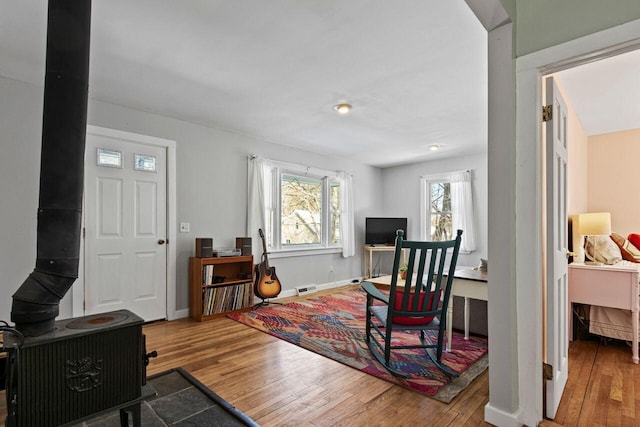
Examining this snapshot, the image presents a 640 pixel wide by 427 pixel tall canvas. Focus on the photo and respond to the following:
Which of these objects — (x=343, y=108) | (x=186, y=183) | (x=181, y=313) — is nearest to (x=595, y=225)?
(x=343, y=108)

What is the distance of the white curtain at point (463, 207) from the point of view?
18.5 ft

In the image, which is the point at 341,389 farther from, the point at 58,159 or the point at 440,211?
the point at 440,211

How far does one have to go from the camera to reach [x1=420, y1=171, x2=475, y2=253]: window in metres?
5.67

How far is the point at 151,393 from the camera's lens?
4.70 ft

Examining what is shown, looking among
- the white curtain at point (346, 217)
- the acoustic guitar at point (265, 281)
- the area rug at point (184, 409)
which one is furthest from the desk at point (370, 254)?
the area rug at point (184, 409)

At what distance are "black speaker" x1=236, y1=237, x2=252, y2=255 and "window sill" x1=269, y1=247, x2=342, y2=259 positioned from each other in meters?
0.60

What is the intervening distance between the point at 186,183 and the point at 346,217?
2.91 metres

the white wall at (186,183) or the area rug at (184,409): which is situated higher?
the white wall at (186,183)

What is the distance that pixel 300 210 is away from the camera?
541 cm

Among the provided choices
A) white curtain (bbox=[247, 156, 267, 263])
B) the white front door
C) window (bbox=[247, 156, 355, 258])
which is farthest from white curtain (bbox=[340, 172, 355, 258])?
the white front door

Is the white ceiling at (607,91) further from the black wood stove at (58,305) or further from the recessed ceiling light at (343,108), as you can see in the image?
the black wood stove at (58,305)

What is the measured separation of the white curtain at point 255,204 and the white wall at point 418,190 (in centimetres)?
309

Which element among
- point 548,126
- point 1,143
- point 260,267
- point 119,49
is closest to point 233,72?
point 119,49

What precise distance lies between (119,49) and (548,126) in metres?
2.84
